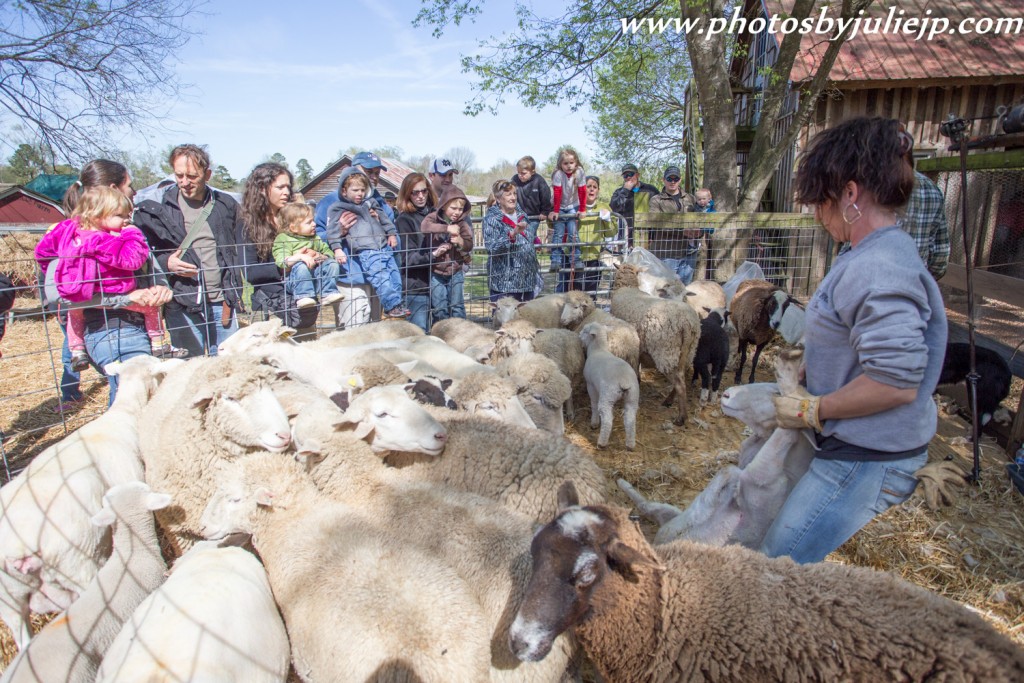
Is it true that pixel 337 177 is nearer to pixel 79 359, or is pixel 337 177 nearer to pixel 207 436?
pixel 79 359

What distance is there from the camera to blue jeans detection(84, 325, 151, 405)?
4.03 m

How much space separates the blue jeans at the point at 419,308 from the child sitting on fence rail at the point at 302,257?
3.45 ft

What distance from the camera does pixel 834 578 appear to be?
6.18ft

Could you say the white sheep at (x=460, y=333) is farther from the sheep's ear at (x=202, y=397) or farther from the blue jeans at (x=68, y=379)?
the blue jeans at (x=68, y=379)

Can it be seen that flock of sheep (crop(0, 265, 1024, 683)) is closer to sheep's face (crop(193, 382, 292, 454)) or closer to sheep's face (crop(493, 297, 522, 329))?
sheep's face (crop(193, 382, 292, 454))

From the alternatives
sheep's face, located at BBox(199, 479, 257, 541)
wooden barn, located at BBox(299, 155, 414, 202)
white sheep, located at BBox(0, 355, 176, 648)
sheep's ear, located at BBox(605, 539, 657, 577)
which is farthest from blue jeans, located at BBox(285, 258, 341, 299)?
wooden barn, located at BBox(299, 155, 414, 202)

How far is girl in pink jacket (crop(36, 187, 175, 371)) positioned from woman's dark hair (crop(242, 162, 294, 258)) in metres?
1.08

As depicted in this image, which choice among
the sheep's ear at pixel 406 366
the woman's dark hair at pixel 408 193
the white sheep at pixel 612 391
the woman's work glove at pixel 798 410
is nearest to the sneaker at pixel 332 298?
the sheep's ear at pixel 406 366

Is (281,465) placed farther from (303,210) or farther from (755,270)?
(755,270)

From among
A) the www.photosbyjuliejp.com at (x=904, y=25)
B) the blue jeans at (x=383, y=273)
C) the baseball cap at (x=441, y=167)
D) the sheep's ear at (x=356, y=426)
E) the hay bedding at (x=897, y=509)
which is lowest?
the hay bedding at (x=897, y=509)

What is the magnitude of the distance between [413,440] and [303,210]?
9.77 feet

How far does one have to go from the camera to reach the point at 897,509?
12.8 feet

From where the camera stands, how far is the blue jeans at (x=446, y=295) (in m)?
6.39

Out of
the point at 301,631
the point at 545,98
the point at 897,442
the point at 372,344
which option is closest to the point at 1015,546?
the point at 897,442
